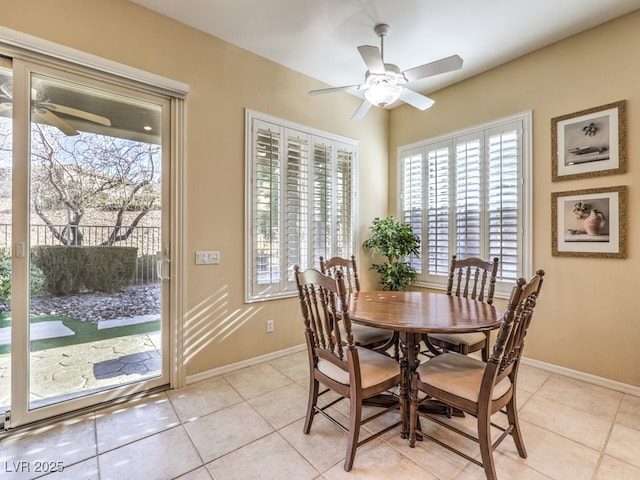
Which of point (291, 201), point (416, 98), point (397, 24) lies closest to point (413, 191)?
point (416, 98)

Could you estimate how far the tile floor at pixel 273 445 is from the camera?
1.67m

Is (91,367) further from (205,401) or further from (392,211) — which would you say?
(392,211)

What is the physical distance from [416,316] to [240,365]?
6.19 feet

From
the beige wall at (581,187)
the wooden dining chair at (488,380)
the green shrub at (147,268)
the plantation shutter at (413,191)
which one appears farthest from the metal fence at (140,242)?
the beige wall at (581,187)

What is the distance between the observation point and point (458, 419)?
6.96 feet

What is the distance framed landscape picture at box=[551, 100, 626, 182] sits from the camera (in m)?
2.56

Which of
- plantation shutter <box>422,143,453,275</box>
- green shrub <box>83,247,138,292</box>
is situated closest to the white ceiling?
plantation shutter <box>422,143,453,275</box>

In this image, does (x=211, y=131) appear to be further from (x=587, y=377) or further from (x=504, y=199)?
(x=587, y=377)

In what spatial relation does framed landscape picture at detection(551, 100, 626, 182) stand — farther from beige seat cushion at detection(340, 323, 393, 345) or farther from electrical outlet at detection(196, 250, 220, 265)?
electrical outlet at detection(196, 250, 220, 265)

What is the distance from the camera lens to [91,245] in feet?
7.63

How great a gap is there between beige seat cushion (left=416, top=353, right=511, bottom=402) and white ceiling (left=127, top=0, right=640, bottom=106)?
2.63 m

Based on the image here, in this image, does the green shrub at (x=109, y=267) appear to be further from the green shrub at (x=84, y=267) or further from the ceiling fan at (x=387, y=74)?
the ceiling fan at (x=387, y=74)

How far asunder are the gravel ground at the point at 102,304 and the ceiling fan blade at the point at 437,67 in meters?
Answer: 2.64

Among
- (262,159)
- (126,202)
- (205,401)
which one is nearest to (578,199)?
(262,159)
